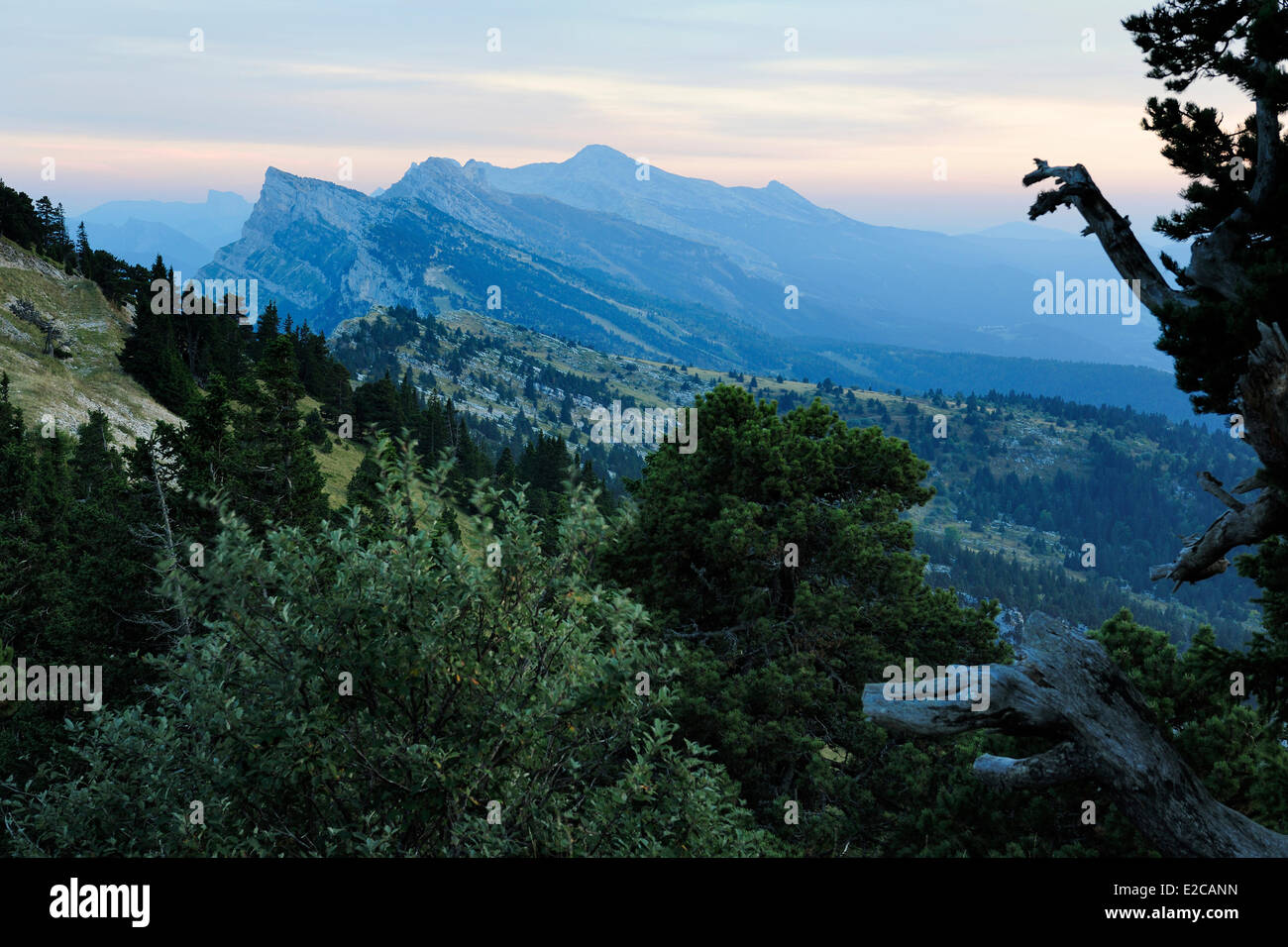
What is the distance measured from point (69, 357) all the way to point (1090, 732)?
99.8m

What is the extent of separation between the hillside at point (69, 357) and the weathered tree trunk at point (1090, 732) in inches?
2870

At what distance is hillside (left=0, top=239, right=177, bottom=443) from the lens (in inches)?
2881

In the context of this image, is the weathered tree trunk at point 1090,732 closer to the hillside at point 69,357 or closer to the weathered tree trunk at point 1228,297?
the weathered tree trunk at point 1228,297

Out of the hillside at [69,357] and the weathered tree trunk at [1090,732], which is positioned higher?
the hillside at [69,357]

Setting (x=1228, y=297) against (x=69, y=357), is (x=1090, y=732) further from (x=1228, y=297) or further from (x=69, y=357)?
(x=69, y=357)

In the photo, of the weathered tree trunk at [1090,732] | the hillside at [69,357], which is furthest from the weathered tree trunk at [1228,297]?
the hillside at [69,357]

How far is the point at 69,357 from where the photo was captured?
8494cm

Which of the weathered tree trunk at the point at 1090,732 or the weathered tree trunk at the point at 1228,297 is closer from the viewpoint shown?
the weathered tree trunk at the point at 1228,297

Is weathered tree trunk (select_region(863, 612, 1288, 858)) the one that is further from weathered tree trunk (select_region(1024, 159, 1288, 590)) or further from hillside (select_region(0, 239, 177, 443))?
hillside (select_region(0, 239, 177, 443))

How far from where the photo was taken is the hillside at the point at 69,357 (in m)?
73.2

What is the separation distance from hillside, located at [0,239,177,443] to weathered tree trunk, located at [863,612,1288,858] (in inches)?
2870

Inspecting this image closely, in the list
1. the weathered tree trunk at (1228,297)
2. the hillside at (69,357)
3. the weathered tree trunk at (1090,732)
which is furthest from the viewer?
the hillside at (69,357)

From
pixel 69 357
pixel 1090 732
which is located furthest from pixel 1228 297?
pixel 69 357
